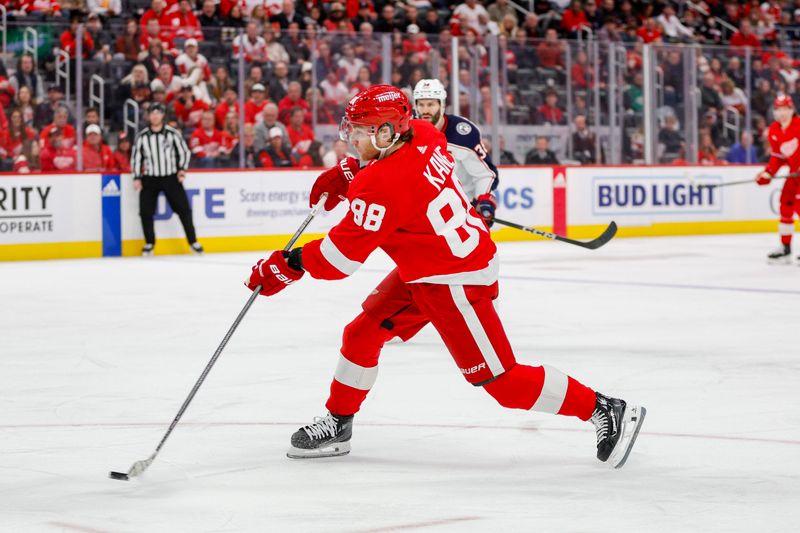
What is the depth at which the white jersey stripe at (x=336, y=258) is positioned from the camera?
3.36m

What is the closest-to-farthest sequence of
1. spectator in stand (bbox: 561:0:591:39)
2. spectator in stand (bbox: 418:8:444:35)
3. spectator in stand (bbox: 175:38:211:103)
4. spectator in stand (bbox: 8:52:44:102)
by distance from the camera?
spectator in stand (bbox: 8:52:44:102) < spectator in stand (bbox: 175:38:211:103) < spectator in stand (bbox: 418:8:444:35) < spectator in stand (bbox: 561:0:591:39)

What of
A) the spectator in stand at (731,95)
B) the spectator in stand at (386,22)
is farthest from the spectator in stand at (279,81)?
the spectator in stand at (731,95)

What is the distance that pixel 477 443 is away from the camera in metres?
3.85

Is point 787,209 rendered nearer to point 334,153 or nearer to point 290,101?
point 334,153

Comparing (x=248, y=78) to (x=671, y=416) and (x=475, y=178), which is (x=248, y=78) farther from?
(x=671, y=416)

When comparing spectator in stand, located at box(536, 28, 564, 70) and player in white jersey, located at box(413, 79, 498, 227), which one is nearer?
player in white jersey, located at box(413, 79, 498, 227)

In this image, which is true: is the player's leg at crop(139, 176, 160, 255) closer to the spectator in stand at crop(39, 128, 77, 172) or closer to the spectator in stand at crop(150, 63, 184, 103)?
the spectator in stand at crop(39, 128, 77, 172)

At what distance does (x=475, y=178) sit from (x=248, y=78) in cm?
675

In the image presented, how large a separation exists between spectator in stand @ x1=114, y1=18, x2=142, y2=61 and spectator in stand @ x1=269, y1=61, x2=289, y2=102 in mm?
1335

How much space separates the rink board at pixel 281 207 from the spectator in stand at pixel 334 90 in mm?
719

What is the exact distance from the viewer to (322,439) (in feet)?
12.1

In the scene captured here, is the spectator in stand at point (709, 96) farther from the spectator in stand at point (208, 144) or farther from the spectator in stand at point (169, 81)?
the spectator in stand at point (169, 81)

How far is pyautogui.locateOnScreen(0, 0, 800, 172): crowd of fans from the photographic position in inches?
459

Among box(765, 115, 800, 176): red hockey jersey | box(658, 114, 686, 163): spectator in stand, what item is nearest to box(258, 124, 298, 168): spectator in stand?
box(658, 114, 686, 163): spectator in stand
